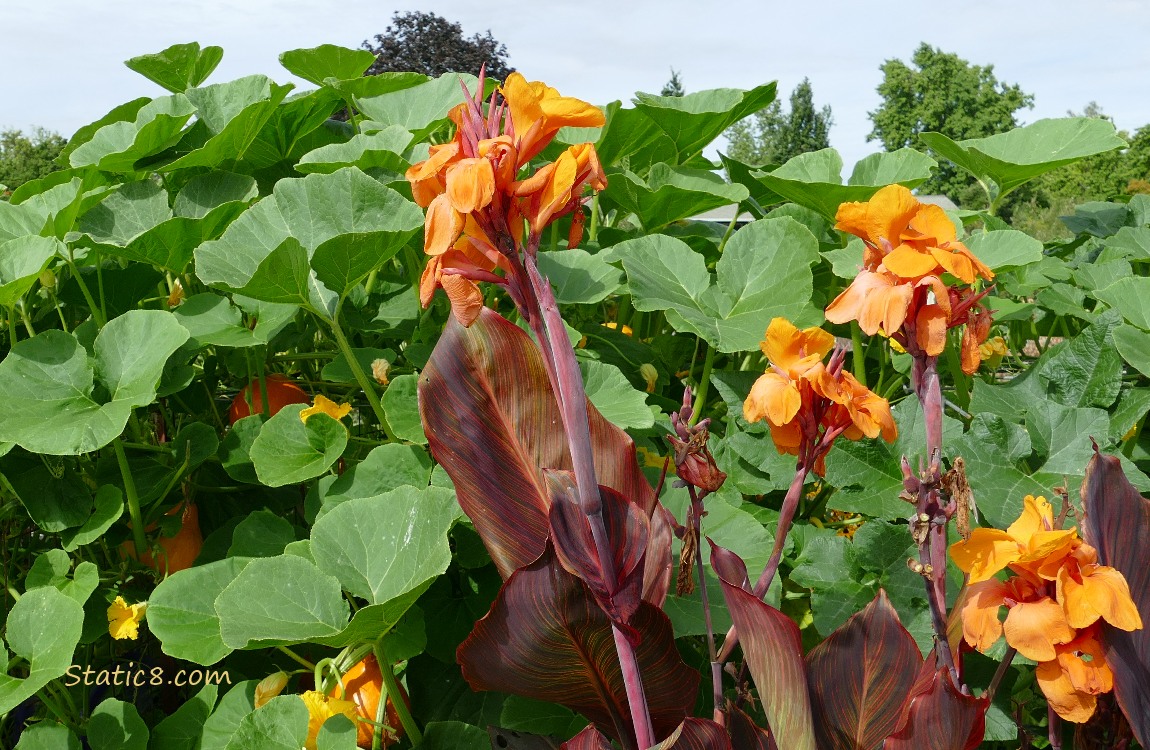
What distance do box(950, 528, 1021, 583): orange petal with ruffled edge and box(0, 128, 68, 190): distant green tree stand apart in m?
22.4

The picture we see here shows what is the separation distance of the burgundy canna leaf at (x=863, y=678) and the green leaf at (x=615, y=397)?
1.16ft

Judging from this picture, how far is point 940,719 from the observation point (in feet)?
1.98

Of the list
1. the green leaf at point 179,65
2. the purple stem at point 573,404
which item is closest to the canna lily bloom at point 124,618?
the purple stem at point 573,404

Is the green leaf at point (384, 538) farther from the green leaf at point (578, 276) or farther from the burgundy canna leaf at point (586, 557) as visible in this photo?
the green leaf at point (578, 276)

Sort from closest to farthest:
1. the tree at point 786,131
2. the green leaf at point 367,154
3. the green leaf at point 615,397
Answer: the green leaf at point 615,397, the green leaf at point 367,154, the tree at point 786,131

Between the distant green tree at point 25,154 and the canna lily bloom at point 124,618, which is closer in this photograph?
the canna lily bloom at point 124,618

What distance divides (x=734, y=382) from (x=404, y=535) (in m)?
0.49

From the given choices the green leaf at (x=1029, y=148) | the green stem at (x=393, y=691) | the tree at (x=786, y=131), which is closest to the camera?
the green stem at (x=393, y=691)

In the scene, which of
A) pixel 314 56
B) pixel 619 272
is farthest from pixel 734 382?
pixel 314 56

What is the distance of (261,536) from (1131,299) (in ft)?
3.71

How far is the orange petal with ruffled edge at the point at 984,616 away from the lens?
24.0 inches

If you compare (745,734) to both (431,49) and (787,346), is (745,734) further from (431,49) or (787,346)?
(431,49)

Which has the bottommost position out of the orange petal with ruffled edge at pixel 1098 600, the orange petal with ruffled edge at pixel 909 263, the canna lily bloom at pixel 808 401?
the orange petal with ruffled edge at pixel 1098 600

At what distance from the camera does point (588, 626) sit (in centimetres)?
73
